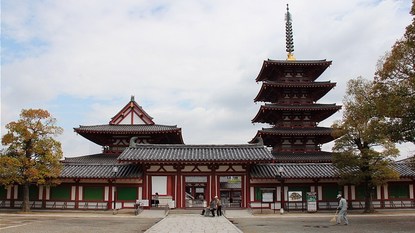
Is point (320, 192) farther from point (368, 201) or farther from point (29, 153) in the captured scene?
point (29, 153)

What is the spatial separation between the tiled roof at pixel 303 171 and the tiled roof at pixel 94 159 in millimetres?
13752

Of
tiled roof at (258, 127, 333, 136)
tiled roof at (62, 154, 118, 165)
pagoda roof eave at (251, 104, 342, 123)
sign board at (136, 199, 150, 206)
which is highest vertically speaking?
pagoda roof eave at (251, 104, 342, 123)

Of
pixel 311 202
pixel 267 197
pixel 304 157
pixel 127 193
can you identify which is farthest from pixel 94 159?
pixel 311 202

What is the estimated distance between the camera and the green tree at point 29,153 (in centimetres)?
3178

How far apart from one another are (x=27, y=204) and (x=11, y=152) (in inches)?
179

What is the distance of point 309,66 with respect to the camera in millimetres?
42562

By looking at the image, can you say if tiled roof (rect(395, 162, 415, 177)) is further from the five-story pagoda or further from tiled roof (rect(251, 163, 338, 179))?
the five-story pagoda

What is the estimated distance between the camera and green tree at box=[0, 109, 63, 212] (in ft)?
104

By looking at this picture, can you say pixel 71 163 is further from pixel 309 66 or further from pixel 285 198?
pixel 309 66

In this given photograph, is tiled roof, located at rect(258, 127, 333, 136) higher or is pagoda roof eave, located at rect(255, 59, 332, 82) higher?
pagoda roof eave, located at rect(255, 59, 332, 82)

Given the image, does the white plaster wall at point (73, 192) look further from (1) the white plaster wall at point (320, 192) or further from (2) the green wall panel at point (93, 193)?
(1) the white plaster wall at point (320, 192)

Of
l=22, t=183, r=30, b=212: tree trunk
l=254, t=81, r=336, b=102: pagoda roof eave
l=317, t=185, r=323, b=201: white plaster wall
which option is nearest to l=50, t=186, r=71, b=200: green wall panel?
l=22, t=183, r=30, b=212: tree trunk

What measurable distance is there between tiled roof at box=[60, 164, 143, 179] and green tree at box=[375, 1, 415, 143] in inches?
835

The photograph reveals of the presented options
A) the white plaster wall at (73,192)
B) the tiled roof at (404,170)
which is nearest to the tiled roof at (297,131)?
the tiled roof at (404,170)
